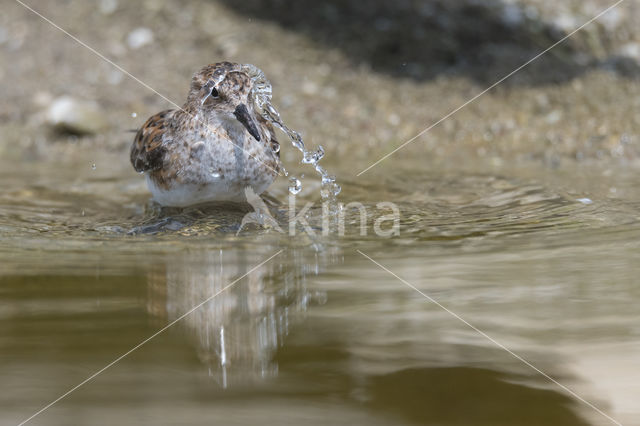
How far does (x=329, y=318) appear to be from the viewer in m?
2.80

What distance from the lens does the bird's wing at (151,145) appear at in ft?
16.1

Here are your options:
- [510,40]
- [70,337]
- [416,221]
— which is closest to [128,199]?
[416,221]

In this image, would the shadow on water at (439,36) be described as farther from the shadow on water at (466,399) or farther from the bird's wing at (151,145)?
the shadow on water at (466,399)

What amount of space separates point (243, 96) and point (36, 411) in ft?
9.36

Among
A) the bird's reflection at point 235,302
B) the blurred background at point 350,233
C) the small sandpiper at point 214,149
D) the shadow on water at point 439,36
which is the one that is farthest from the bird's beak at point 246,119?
the shadow on water at point 439,36

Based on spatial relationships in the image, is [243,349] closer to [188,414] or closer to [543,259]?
[188,414]

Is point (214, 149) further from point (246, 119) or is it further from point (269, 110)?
point (269, 110)

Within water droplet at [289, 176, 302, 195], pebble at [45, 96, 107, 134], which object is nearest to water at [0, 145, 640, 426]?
water droplet at [289, 176, 302, 195]

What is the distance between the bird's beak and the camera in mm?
4516

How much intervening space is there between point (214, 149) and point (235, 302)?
191 cm

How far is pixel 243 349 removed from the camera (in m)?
2.56

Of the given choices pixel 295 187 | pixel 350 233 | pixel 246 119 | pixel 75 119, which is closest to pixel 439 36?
pixel 295 187

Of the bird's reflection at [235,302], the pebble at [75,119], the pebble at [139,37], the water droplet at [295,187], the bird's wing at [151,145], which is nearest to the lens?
the bird's reflection at [235,302]

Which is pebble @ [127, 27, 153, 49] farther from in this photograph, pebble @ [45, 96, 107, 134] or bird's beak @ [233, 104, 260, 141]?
bird's beak @ [233, 104, 260, 141]
